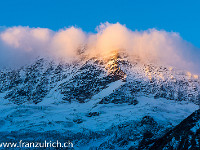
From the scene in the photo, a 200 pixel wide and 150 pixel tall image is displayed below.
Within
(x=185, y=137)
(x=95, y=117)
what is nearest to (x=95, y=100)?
(x=95, y=117)

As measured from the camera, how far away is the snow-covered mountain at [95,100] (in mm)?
61219

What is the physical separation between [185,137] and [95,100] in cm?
6913

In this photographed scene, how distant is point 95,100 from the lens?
104125 mm

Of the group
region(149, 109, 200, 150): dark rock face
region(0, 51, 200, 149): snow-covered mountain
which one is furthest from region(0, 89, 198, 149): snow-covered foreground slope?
region(149, 109, 200, 150): dark rock face

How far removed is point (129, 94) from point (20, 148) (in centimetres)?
6119

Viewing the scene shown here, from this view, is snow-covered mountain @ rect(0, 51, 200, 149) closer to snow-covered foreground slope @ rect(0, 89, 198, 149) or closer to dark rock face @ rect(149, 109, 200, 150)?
snow-covered foreground slope @ rect(0, 89, 198, 149)

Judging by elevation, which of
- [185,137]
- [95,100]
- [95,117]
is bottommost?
[185,137]

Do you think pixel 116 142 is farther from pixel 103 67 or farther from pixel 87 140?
pixel 103 67

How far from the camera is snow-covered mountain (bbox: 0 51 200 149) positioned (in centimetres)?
6122

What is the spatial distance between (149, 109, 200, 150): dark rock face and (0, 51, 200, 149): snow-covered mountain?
702 centimetres

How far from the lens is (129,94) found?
347 feet

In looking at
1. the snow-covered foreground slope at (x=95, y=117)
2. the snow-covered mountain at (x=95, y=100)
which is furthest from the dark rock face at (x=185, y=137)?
the snow-covered foreground slope at (x=95, y=117)

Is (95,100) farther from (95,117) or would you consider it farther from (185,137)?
(185,137)

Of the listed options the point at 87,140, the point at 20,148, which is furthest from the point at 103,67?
the point at 20,148
